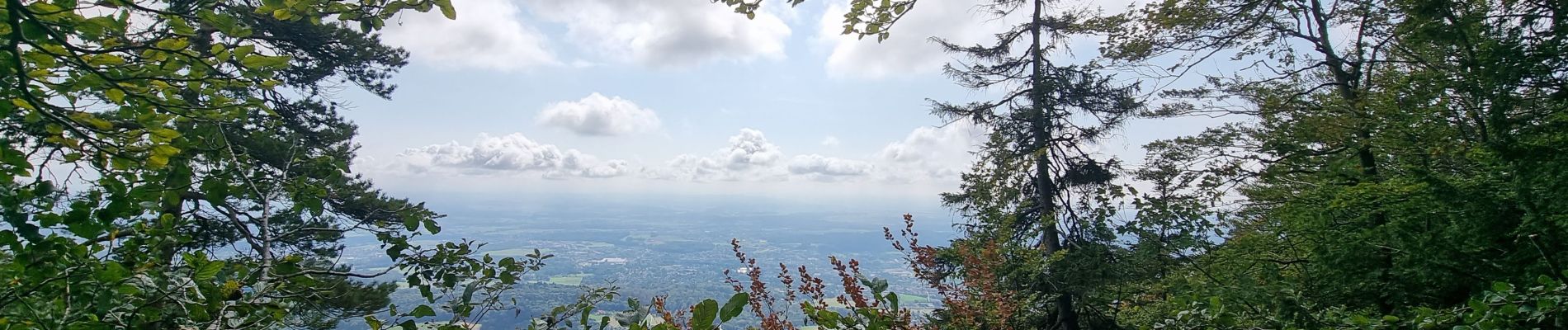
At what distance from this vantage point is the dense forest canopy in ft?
4.34

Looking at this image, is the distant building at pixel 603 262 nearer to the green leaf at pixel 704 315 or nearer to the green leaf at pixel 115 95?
the green leaf at pixel 115 95

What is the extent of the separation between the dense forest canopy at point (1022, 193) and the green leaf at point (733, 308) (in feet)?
0.04

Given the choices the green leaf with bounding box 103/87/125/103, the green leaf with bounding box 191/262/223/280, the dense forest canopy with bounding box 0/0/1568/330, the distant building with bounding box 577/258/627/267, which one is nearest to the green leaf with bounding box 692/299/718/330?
the dense forest canopy with bounding box 0/0/1568/330

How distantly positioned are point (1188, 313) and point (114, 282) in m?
2.75

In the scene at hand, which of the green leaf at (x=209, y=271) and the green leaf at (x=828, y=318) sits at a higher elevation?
the green leaf at (x=209, y=271)

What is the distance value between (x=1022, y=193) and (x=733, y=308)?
9.87 m

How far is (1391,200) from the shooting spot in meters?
3.97

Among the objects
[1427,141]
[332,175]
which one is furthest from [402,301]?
[1427,141]

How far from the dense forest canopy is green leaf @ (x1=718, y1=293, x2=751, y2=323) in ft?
0.04

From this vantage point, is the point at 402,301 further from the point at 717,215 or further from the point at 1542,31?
the point at 717,215

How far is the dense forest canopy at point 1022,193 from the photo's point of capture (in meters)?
1.32

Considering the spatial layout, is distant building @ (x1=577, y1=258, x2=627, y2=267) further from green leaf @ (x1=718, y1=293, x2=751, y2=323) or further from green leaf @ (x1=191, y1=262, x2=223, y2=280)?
green leaf @ (x1=718, y1=293, x2=751, y2=323)

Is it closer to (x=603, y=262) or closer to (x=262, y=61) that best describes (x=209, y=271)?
(x=262, y=61)

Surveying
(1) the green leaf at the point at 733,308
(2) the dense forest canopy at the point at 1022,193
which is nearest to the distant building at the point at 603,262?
(2) the dense forest canopy at the point at 1022,193
